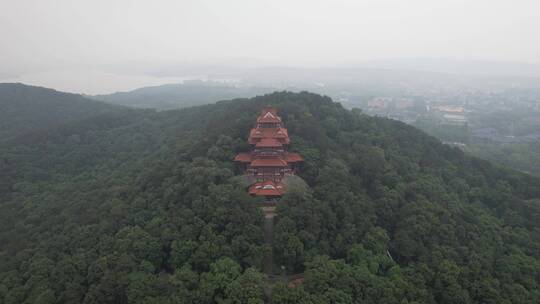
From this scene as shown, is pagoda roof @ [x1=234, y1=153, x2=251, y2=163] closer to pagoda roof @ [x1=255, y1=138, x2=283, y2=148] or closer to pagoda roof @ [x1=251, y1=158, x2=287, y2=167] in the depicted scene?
pagoda roof @ [x1=251, y1=158, x2=287, y2=167]

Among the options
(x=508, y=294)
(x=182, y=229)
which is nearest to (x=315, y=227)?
(x=182, y=229)

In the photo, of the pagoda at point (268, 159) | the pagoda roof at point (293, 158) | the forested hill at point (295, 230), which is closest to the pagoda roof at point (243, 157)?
the pagoda at point (268, 159)

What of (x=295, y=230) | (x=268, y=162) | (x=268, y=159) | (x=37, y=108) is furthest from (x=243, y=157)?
(x=37, y=108)

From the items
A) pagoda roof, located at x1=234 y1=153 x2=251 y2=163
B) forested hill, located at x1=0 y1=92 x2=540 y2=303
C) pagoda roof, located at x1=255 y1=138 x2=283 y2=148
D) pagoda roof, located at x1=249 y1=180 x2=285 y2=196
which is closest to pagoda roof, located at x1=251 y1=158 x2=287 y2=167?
pagoda roof, located at x1=234 y1=153 x2=251 y2=163

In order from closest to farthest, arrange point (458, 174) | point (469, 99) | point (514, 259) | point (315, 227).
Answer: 1. point (315, 227)
2. point (514, 259)
3. point (458, 174)
4. point (469, 99)

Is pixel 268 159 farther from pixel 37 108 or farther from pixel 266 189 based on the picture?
pixel 37 108

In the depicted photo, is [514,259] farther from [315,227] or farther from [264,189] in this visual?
[264,189]

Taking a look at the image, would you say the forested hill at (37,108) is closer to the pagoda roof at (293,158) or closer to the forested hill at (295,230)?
the forested hill at (295,230)
